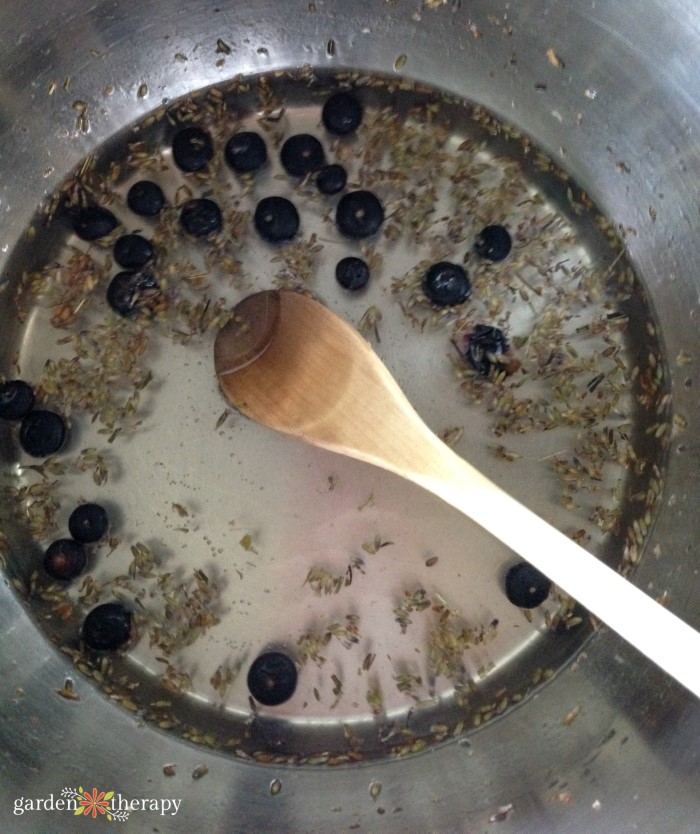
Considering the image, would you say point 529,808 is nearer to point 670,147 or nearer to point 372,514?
point 372,514

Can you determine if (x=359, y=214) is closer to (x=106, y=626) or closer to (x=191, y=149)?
(x=191, y=149)

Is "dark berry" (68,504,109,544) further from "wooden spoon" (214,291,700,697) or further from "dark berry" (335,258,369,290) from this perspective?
"dark berry" (335,258,369,290)

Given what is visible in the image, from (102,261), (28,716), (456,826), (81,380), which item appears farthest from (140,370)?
(456,826)

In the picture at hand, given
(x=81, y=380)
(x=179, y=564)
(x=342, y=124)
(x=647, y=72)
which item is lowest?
(x=179, y=564)

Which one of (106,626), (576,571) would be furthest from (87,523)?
(576,571)

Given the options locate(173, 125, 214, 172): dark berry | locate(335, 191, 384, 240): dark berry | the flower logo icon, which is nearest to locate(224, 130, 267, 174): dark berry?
locate(173, 125, 214, 172): dark berry

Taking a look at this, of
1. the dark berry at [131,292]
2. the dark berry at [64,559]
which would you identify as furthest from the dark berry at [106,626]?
the dark berry at [131,292]
